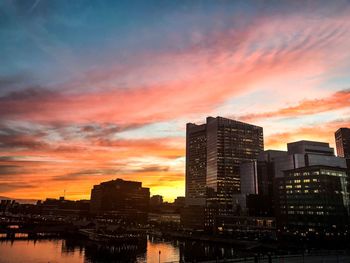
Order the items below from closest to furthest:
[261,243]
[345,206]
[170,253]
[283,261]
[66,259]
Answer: [283,261]
[66,259]
[170,253]
[261,243]
[345,206]

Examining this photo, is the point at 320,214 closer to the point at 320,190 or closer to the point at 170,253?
the point at 320,190

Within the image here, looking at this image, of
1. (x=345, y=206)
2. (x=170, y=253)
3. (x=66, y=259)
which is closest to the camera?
(x=66, y=259)

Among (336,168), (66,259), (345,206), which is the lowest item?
(66,259)

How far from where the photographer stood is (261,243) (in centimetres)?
17700

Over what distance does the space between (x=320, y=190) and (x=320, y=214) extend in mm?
13012

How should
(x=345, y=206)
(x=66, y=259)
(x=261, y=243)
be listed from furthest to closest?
1. (x=345, y=206)
2. (x=261, y=243)
3. (x=66, y=259)

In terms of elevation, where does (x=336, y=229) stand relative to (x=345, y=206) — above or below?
below

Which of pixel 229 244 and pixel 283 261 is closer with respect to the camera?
pixel 283 261

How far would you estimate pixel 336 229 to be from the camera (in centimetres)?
18200

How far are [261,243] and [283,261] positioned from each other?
3960 inches

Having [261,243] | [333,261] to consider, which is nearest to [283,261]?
[333,261]

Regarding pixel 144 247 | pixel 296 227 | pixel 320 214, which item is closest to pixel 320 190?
pixel 320 214

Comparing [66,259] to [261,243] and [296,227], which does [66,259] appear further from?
[296,227]

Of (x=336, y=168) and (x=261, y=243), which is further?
(x=336, y=168)
